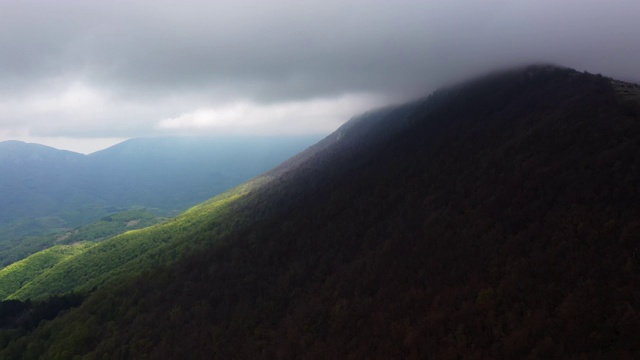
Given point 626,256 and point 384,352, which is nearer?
point 626,256

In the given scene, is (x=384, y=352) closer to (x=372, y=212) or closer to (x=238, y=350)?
(x=238, y=350)

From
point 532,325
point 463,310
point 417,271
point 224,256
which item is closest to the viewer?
point 532,325

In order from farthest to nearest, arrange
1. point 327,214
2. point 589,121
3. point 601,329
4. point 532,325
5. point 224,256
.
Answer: point 224,256, point 327,214, point 589,121, point 532,325, point 601,329

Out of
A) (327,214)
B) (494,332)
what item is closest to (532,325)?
(494,332)

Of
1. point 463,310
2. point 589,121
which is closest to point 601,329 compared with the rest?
point 463,310

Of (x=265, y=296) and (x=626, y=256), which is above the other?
(x=626, y=256)

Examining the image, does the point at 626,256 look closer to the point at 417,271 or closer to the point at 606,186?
the point at 606,186

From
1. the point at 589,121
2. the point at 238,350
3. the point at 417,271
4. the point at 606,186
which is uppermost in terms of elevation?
the point at 589,121
